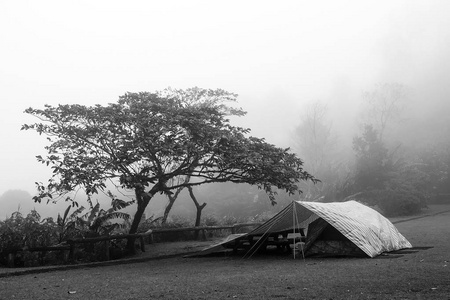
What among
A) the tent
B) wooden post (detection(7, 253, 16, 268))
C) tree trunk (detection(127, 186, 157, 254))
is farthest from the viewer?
tree trunk (detection(127, 186, 157, 254))

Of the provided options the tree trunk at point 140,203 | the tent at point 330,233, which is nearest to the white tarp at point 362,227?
the tent at point 330,233

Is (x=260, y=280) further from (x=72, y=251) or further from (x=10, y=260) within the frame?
(x=10, y=260)

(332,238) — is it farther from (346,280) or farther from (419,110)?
(419,110)

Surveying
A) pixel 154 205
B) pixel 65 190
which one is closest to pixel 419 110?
pixel 154 205

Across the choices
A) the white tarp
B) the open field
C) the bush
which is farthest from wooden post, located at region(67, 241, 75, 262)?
the white tarp

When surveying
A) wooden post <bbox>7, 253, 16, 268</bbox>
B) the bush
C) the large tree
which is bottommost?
wooden post <bbox>7, 253, 16, 268</bbox>

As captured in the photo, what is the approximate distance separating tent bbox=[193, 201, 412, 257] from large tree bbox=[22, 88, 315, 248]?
1522 millimetres

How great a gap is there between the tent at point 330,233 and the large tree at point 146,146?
1522mm

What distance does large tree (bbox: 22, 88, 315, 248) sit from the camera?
456 inches

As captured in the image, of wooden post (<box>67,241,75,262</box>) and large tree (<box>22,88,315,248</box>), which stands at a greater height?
large tree (<box>22,88,315,248</box>)

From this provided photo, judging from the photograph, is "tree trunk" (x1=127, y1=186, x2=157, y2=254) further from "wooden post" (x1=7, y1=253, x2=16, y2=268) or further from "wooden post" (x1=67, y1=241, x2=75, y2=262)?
"wooden post" (x1=7, y1=253, x2=16, y2=268)

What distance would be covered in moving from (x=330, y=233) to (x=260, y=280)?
476cm

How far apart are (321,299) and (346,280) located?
165cm

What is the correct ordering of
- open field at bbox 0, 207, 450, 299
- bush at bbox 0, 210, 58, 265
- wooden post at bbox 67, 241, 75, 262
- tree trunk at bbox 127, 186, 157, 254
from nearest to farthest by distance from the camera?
open field at bbox 0, 207, 450, 299, bush at bbox 0, 210, 58, 265, wooden post at bbox 67, 241, 75, 262, tree trunk at bbox 127, 186, 157, 254
